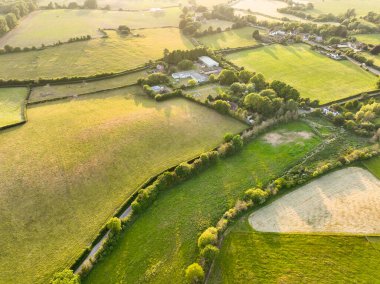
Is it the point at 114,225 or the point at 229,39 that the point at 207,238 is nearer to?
the point at 114,225

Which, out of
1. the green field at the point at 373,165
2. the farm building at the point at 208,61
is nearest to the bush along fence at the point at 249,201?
the green field at the point at 373,165

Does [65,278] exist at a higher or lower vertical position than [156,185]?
lower

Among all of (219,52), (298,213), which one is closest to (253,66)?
(219,52)

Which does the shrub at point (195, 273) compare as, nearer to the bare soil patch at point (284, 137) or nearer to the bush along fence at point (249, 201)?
the bush along fence at point (249, 201)

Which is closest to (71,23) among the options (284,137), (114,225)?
(284,137)

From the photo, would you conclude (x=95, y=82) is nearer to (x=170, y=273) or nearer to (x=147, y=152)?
(x=147, y=152)
